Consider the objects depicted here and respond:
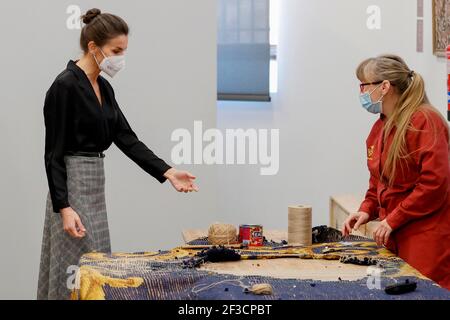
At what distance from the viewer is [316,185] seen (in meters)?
6.09

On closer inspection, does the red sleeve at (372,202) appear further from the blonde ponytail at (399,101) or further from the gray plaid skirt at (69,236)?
the gray plaid skirt at (69,236)

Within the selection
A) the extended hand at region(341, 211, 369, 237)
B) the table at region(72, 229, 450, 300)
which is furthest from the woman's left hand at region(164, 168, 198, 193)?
the extended hand at region(341, 211, 369, 237)

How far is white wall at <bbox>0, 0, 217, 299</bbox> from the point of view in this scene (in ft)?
16.0

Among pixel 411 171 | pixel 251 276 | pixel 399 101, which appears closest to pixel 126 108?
pixel 399 101

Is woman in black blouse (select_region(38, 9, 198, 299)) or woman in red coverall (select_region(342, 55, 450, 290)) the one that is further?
woman in black blouse (select_region(38, 9, 198, 299))

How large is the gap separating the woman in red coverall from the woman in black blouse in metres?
0.96

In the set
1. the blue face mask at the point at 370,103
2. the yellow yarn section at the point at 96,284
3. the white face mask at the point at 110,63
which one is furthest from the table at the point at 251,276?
the white face mask at the point at 110,63

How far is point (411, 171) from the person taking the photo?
3.20 metres

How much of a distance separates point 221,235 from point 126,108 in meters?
1.74

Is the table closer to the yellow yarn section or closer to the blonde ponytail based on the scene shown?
the yellow yarn section

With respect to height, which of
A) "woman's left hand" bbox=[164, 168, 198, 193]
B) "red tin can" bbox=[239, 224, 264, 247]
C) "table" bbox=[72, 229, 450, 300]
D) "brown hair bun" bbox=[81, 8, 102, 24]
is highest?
"brown hair bun" bbox=[81, 8, 102, 24]

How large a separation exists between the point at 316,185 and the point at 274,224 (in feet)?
1.22
